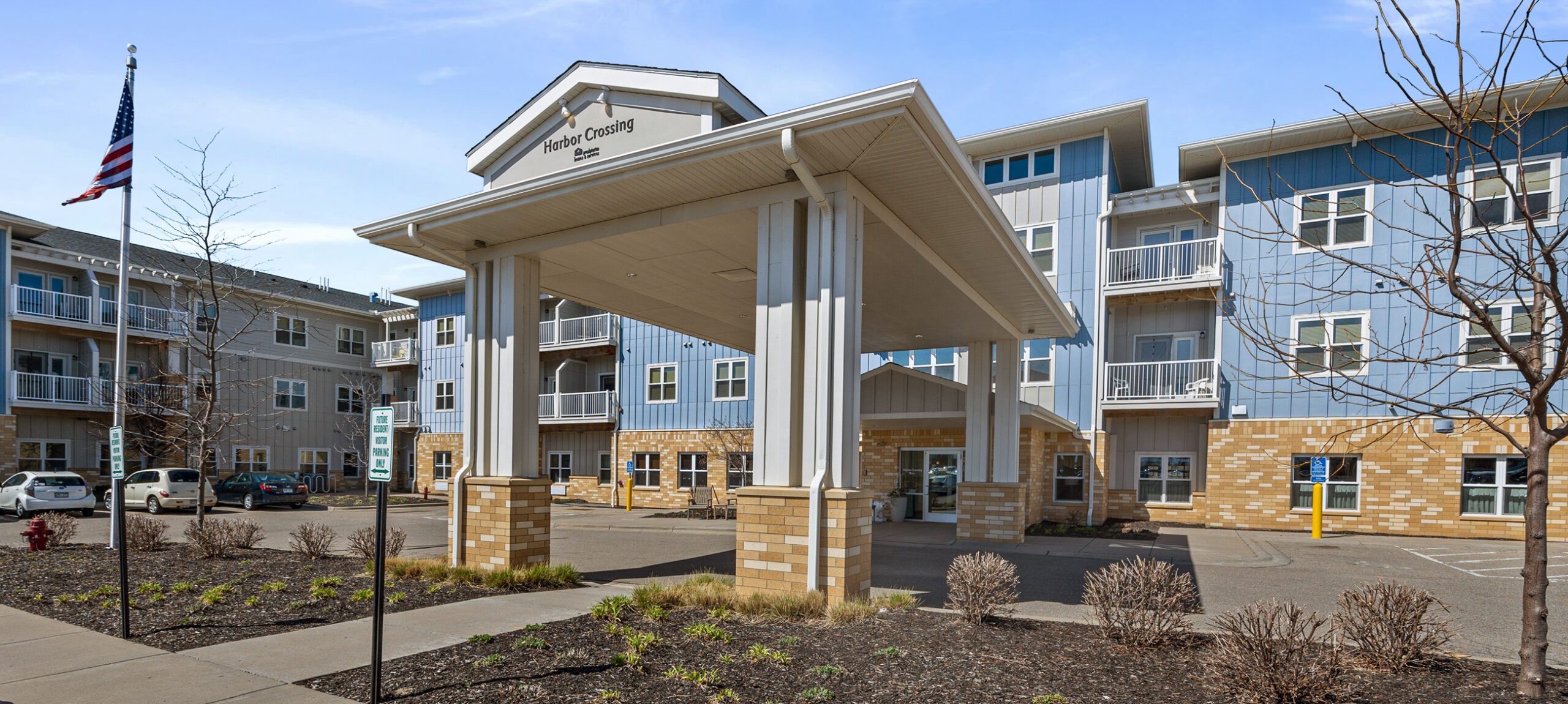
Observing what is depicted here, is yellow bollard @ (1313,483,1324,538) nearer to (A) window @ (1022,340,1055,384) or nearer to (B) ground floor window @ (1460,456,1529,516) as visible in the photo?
(B) ground floor window @ (1460,456,1529,516)

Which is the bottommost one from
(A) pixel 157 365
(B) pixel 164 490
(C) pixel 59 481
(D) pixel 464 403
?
(B) pixel 164 490

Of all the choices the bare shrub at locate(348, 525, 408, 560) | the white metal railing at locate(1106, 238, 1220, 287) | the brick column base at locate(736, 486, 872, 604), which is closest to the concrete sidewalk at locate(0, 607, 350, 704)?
the brick column base at locate(736, 486, 872, 604)

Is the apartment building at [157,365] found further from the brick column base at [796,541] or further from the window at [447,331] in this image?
the brick column base at [796,541]

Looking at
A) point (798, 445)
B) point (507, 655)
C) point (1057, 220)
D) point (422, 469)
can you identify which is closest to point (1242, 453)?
point (1057, 220)

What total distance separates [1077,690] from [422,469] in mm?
36495

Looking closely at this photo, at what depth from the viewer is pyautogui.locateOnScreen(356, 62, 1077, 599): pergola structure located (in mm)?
8430

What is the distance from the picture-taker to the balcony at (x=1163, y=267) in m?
21.9

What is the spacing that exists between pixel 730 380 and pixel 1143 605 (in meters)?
22.8

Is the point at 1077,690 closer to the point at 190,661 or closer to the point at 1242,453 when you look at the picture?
the point at 190,661

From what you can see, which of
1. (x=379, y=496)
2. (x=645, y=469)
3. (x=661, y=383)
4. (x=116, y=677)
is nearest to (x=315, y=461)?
(x=645, y=469)

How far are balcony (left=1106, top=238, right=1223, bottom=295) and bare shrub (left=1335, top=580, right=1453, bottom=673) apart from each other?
52.7ft

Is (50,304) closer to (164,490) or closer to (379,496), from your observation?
(164,490)

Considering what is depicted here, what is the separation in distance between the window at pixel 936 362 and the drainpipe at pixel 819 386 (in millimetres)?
16154

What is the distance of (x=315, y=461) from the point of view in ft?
124
